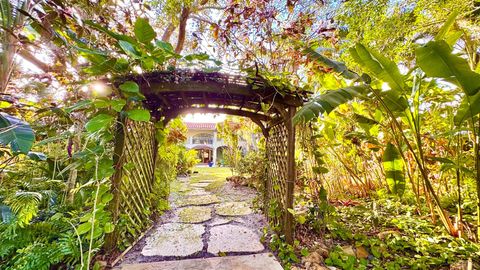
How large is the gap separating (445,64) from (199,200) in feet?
14.9

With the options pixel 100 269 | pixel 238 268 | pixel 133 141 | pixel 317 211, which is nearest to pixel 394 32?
pixel 317 211

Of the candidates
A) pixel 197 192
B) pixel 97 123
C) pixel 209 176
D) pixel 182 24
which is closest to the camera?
pixel 97 123

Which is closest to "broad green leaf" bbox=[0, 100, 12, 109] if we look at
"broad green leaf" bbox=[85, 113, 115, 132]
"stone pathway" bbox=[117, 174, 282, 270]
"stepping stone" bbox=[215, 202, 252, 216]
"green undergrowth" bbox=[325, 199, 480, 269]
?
"broad green leaf" bbox=[85, 113, 115, 132]

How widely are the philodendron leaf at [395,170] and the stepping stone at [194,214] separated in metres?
2.73

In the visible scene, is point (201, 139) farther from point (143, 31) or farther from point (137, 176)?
point (143, 31)

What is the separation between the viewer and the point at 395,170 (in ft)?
7.77

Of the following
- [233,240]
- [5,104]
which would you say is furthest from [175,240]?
[5,104]

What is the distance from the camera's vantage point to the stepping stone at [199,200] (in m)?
4.45

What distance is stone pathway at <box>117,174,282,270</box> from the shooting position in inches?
82.3

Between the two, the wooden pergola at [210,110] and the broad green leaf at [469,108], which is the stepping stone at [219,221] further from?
the broad green leaf at [469,108]

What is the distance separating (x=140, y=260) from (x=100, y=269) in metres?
0.36

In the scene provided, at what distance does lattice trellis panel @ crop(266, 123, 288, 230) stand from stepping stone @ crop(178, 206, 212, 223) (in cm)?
117

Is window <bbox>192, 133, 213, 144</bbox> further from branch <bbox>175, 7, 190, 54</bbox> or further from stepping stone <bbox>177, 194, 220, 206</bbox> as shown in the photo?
branch <bbox>175, 7, 190, 54</bbox>

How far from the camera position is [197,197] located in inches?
197
